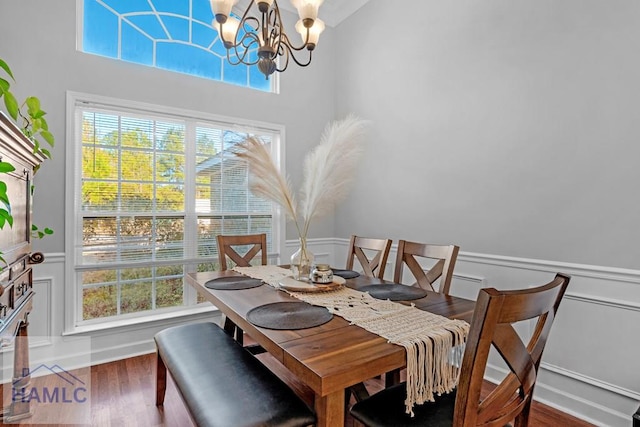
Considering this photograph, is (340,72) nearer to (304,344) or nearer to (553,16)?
(553,16)

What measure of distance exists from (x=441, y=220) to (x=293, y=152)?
1706 mm

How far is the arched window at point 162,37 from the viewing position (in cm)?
277

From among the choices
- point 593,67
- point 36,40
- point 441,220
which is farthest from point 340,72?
point 36,40

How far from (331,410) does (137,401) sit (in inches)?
66.5

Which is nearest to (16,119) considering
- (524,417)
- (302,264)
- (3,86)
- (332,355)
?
(3,86)

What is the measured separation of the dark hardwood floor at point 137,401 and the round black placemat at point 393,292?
654 millimetres

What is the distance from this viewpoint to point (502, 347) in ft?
3.12

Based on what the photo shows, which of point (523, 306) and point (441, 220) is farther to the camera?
point (441, 220)

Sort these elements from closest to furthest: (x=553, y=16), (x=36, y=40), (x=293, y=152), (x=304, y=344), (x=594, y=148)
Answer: (x=304, y=344) < (x=594, y=148) < (x=553, y=16) < (x=36, y=40) < (x=293, y=152)

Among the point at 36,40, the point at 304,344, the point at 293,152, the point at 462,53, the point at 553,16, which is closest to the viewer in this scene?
the point at 304,344

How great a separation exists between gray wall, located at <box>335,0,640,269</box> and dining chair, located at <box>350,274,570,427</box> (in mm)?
1169

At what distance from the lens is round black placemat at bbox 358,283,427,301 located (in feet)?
5.72

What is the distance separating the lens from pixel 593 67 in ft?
6.38

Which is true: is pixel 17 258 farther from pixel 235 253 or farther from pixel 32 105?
pixel 235 253
